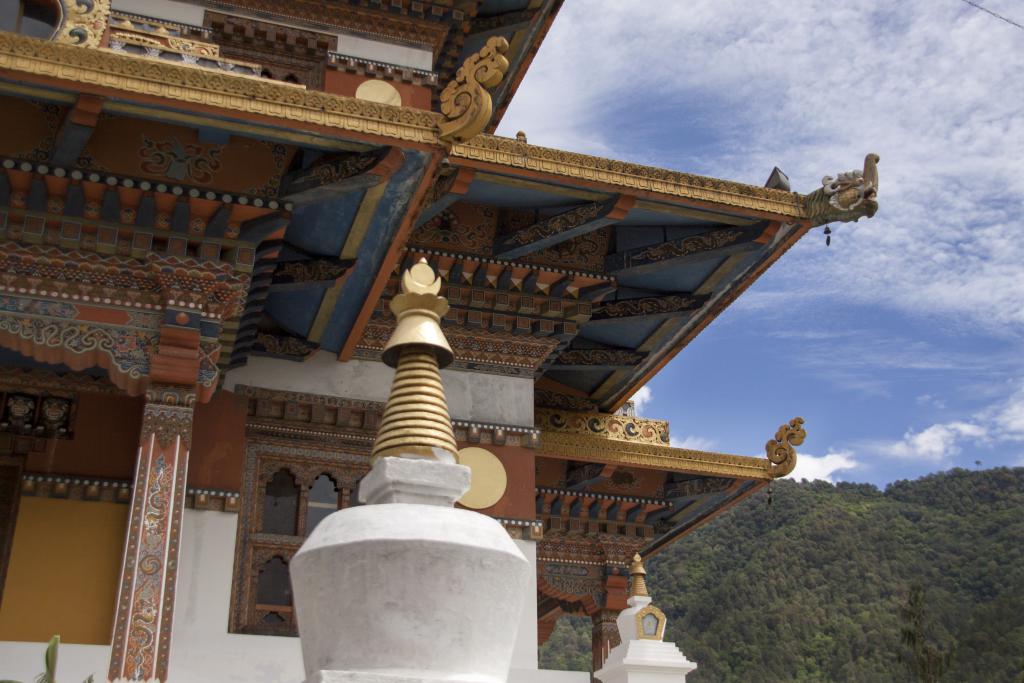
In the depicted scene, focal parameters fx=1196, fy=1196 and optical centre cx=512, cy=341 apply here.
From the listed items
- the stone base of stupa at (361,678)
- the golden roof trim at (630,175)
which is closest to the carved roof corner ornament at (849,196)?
the golden roof trim at (630,175)

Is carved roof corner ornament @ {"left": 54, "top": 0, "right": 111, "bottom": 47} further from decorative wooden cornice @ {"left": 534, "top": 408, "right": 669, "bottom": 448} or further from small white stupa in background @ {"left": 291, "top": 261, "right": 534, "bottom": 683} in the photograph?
decorative wooden cornice @ {"left": 534, "top": 408, "right": 669, "bottom": 448}

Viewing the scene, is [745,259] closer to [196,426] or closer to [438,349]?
[196,426]

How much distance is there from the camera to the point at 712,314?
12328mm

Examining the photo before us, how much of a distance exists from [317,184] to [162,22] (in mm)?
3767

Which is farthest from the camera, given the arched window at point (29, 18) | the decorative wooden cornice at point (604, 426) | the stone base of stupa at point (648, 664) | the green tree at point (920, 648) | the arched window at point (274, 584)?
the green tree at point (920, 648)

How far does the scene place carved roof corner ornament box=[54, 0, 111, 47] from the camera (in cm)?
888

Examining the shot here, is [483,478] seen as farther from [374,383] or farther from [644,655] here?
[644,655]

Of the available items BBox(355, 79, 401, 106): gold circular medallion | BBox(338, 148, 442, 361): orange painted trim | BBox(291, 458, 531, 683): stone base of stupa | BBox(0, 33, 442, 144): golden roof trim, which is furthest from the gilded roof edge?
BBox(291, 458, 531, 683): stone base of stupa

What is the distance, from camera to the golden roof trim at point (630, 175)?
956 centimetres

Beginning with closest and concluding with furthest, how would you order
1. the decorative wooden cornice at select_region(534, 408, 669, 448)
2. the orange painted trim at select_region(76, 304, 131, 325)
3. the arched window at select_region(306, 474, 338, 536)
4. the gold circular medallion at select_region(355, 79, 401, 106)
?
the orange painted trim at select_region(76, 304, 131, 325), the arched window at select_region(306, 474, 338, 536), the gold circular medallion at select_region(355, 79, 401, 106), the decorative wooden cornice at select_region(534, 408, 669, 448)

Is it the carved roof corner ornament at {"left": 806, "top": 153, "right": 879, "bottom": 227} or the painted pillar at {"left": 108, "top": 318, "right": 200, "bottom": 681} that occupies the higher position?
the carved roof corner ornament at {"left": 806, "top": 153, "right": 879, "bottom": 227}

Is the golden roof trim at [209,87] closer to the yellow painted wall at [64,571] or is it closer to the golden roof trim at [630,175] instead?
the golden roof trim at [630,175]

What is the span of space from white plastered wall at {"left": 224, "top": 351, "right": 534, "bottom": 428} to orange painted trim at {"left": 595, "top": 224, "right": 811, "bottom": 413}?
2.12m

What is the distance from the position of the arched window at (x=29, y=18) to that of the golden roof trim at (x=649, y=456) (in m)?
6.78
